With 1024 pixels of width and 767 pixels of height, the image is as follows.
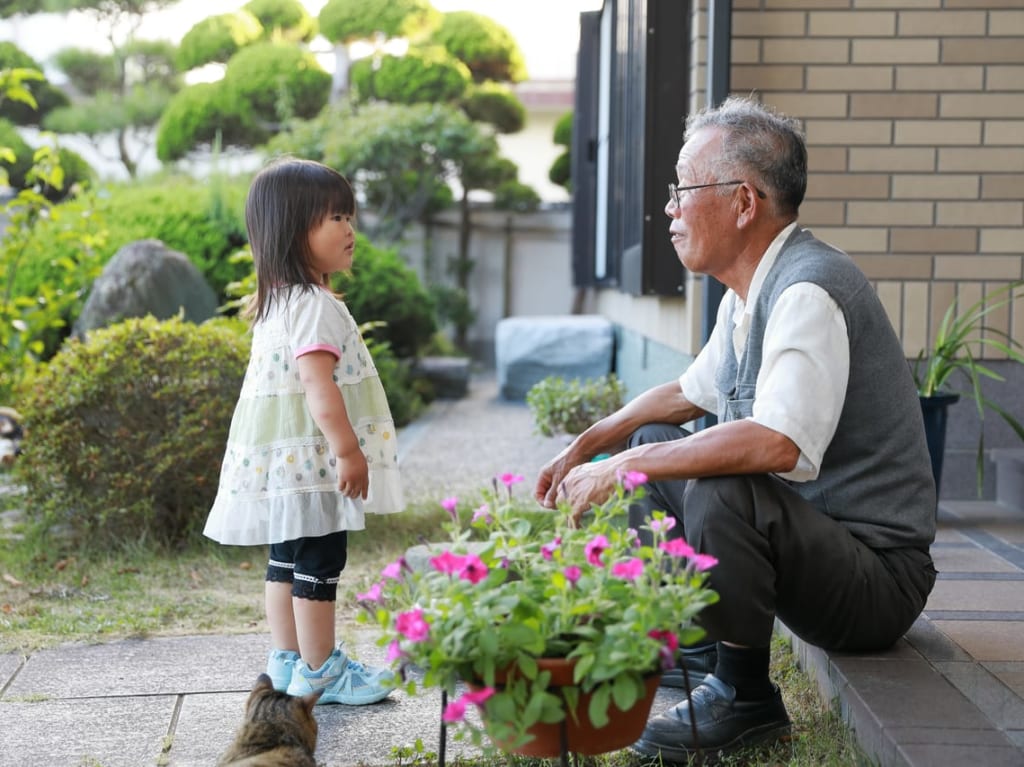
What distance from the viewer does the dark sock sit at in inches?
82.2

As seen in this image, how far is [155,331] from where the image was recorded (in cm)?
398

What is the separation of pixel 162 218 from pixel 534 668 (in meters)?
7.82

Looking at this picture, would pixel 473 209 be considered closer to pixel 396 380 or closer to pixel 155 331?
pixel 396 380

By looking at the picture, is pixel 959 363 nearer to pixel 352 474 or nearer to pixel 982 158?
pixel 982 158

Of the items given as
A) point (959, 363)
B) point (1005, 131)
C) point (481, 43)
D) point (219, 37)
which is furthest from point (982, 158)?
point (219, 37)

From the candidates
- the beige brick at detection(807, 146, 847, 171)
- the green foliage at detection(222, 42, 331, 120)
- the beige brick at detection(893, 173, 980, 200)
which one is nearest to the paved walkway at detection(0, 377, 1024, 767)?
→ the beige brick at detection(893, 173, 980, 200)

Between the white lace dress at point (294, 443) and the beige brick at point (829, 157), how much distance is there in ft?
6.58

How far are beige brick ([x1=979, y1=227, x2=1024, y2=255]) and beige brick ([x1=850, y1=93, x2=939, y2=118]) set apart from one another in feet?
1.57

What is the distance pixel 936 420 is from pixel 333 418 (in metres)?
1.90

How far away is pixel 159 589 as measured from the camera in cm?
350

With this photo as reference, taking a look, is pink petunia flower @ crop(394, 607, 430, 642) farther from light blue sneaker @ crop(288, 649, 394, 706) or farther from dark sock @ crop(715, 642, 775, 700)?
light blue sneaker @ crop(288, 649, 394, 706)

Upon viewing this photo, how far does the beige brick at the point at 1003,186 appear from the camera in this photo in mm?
3844

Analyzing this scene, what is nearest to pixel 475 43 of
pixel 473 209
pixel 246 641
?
pixel 473 209

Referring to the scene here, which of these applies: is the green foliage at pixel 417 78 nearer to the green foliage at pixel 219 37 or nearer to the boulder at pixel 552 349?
the green foliage at pixel 219 37
